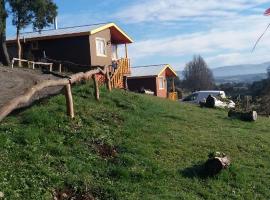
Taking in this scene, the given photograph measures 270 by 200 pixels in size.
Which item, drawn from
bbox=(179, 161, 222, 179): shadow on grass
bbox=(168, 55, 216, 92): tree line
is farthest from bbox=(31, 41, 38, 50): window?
bbox=(168, 55, 216, 92): tree line

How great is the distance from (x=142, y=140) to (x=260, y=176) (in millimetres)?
2624

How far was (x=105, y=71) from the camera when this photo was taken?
1827 centimetres

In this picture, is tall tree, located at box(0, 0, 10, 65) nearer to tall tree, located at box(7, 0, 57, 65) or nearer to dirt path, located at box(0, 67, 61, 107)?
tall tree, located at box(7, 0, 57, 65)

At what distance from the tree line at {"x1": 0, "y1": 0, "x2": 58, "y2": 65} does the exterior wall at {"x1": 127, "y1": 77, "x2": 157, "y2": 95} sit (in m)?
13.4

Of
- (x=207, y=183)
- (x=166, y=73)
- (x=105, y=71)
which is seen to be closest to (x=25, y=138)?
(x=207, y=183)

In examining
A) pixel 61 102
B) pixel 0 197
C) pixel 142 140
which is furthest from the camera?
pixel 61 102

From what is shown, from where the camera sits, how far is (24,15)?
34500 millimetres

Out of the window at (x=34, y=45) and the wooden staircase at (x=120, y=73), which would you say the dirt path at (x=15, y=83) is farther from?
the window at (x=34, y=45)

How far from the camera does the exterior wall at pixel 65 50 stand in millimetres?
35000

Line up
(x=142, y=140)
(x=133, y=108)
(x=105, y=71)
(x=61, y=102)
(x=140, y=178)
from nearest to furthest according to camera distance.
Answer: (x=140, y=178) → (x=142, y=140) → (x=61, y=102) → (x=133, y=108) → (x=105, y=71)

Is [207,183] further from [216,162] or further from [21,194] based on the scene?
[21,194]

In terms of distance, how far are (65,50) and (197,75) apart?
225 ft

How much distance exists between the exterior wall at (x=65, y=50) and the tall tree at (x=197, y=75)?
61278 mm

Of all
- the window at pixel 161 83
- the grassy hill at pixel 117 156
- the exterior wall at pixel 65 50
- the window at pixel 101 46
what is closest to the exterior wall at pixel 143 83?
the window at pixel 161 83
